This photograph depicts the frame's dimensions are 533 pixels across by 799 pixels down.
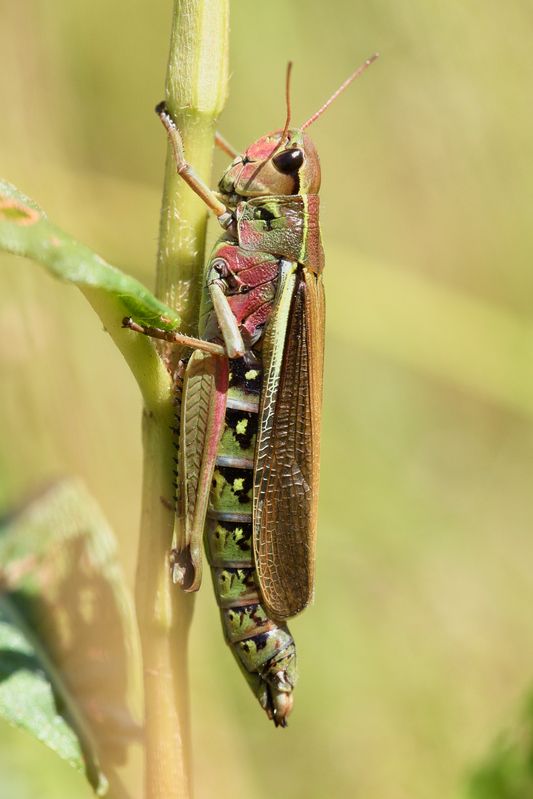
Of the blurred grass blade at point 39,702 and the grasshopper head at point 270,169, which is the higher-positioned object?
the grasshopper head at point 270,169

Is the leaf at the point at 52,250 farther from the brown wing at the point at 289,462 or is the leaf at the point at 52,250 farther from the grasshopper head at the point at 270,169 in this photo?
the grasshopper head at the point at 270,169

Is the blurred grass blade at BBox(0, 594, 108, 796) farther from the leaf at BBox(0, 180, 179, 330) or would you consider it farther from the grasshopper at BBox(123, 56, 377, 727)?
the leaf at BBox(0, 180, 179, 330)

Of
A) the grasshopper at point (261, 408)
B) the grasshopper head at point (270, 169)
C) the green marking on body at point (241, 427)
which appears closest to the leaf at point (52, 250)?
the grasshopper at point (261, 408)

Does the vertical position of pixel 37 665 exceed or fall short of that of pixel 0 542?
it falls short

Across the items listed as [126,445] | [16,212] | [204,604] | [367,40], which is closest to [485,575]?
[204,604]

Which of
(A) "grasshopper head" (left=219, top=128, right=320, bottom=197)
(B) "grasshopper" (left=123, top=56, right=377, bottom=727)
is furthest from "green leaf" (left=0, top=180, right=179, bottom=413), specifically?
(A) "grasshopper head" (left=219, top=128, right=320, bottom=197)

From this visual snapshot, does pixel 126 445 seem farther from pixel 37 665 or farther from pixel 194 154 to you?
pixel 194 154
